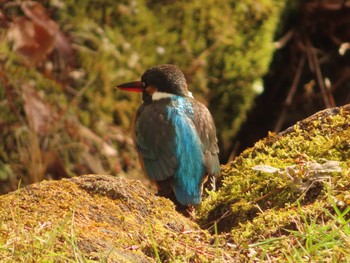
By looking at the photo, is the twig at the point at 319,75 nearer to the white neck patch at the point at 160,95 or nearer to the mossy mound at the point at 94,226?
the white neck patch at the point at 160,95

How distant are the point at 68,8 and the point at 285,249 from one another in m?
4.23

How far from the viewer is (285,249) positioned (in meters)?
2.72

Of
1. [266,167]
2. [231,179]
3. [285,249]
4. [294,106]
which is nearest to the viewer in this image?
[285,249]

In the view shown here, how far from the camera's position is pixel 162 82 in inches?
210

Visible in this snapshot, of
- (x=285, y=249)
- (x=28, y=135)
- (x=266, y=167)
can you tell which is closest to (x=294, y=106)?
(x=28, y=135)

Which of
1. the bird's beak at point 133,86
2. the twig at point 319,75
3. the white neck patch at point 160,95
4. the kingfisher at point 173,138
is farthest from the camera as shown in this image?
the twig at point 319,75

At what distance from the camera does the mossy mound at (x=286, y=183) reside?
3012mm

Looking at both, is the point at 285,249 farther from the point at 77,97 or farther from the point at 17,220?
the point at 77,97

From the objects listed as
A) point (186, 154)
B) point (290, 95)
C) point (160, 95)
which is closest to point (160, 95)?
point (160, 95)

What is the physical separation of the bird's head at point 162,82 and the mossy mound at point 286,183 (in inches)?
52.0

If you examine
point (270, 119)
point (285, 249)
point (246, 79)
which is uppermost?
point (285, 249)

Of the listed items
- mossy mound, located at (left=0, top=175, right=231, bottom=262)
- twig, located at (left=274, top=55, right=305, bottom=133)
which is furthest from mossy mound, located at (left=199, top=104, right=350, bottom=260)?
twig, located at (left=274, top=55, right=305, bottom=133)

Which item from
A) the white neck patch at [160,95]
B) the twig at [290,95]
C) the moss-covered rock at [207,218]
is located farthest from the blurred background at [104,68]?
the moss-covered rock at [207,218]

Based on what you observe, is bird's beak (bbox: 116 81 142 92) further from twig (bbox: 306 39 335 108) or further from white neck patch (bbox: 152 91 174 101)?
twig (bbox: 306 39 335 108)
